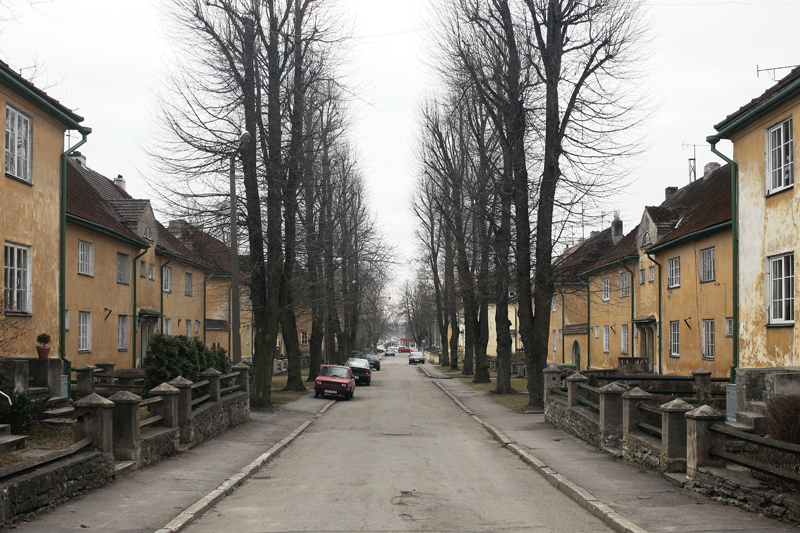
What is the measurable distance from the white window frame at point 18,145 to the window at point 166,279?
16.9 m

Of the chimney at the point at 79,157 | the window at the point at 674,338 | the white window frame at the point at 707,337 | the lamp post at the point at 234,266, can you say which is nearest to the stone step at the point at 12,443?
Result: the lamp post at the point at 234,266

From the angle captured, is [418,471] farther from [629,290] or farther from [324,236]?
[629,290]

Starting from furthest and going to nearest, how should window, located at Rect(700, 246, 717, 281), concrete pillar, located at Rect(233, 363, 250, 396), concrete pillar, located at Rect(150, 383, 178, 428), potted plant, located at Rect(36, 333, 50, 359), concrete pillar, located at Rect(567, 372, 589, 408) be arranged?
1. window, located at Rect(700, 246, 717, 281)
2. concrete pillar, located at Rect(233, 363, 250, 396)
3. concrete pillar, located at Rect(567, 372, 589, 408)
4. potted plant, located at Rect(36, 333, 50, 359)
5. concrete pillar, located at Rect(150, 383, 178, 428)

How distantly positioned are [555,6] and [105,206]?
18.5m

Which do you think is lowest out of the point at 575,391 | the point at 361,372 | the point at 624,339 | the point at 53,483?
the point at 361,372

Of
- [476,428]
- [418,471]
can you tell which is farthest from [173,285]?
[418,471]

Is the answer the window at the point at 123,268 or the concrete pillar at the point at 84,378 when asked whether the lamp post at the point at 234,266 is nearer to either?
the concrete pillar at the point at 84,378

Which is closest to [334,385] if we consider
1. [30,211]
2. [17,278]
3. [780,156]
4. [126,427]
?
[17,278]

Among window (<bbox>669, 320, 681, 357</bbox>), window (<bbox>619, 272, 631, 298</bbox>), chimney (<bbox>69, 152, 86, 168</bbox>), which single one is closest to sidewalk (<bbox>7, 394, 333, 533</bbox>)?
window (<bbox>669, 320, 681, 357</bbox>)

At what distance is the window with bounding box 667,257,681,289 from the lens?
27.2m

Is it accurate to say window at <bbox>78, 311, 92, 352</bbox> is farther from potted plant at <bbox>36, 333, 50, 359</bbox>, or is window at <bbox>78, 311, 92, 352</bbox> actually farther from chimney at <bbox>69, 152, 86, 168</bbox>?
chimney at <bbox>69, 152, 86, 168</bbox>

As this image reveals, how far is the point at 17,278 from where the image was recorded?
15352mm

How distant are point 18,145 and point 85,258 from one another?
8.89 metres

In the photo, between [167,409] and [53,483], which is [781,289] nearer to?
[167,409]
